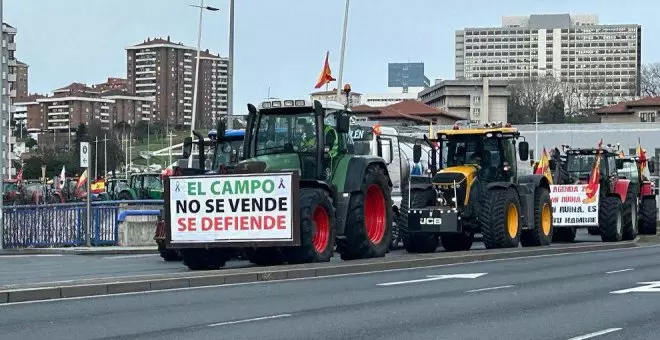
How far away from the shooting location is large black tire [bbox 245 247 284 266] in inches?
909

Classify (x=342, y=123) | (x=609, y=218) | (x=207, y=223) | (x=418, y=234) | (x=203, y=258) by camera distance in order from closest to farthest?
(x=207, y=223) < (x=203, y=258) < (x=342, y=123) < (x=418, y=234) < (x=609, y=218)

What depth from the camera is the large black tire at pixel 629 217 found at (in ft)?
119

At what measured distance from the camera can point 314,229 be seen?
72.6ft

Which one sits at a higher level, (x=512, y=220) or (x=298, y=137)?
(x=298, y=137)

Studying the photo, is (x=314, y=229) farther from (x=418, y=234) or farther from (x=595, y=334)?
(x=595, y=334)

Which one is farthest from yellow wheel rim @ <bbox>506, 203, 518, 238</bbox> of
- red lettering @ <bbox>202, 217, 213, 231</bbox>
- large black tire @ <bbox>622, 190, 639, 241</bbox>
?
red lettering @ <bbox>202, 217, 213, 231</bbox>

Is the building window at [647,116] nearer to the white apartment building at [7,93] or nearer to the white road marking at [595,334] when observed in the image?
the white apartment building at [7,93]

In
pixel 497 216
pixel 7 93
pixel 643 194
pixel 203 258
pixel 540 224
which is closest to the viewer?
pixel 203 258

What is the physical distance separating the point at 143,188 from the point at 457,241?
82.0ft

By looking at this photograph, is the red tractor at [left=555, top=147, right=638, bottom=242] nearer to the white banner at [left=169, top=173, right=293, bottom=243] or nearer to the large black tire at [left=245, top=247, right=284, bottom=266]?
the large black tire at [left=245, top=247, right=284, bottom=266]

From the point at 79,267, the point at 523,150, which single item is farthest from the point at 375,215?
the point at 79,267

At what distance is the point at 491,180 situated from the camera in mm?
28781

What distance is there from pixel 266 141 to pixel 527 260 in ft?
21.6

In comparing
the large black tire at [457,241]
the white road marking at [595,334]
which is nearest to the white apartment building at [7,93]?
the large black tire at [457,241]
